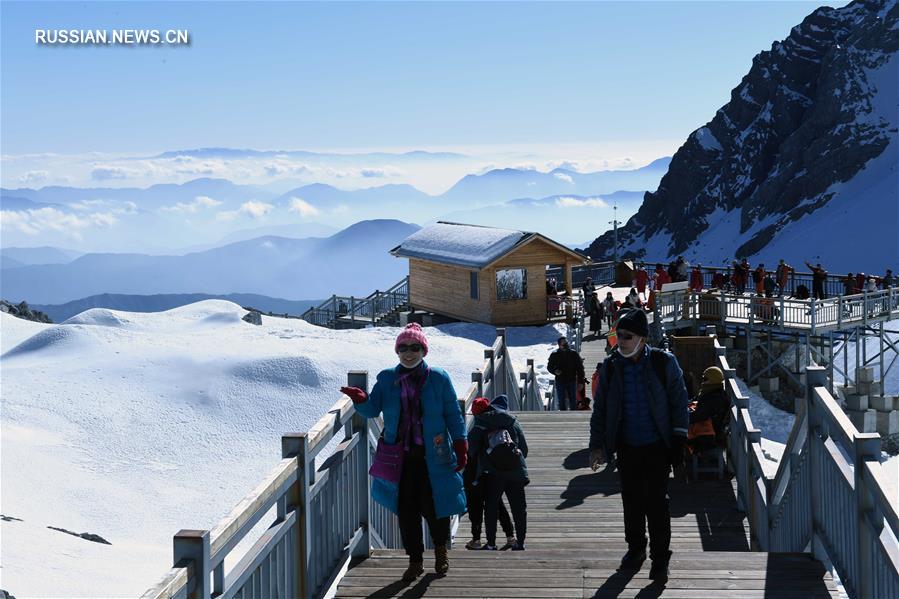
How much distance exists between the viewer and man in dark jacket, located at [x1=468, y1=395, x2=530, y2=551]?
8.87 m

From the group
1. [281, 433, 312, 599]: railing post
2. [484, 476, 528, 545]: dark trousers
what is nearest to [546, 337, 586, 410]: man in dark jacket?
[484, 476, 528, 545]: dark trousers

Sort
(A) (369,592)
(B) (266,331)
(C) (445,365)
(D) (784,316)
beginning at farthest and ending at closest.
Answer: (B) (266,331)
(D) (784,316)
(C) (445,365)
(A) (369,592)

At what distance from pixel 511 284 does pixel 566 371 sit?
19834 mm

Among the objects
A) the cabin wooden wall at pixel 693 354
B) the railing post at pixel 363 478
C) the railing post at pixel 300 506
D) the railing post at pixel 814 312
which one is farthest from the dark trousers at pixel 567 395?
the railing post at pixel 814 312

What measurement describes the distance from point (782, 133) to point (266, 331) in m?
105

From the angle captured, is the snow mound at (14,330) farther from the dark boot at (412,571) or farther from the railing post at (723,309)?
the dark boot at (412,571)

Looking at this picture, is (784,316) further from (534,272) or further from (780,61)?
(780,61)

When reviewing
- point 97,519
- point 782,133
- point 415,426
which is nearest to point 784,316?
point 97,519

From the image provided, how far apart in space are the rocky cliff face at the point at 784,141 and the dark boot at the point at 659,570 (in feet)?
352

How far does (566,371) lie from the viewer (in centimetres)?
1789

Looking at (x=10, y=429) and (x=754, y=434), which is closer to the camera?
(x=754, y=434)

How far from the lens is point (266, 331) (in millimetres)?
37094

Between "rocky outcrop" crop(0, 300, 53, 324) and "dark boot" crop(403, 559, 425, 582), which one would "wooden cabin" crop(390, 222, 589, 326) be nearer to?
"rocky outcrop" crop(0, 300, 53, 324)

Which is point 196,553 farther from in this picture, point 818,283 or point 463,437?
point 818,283
